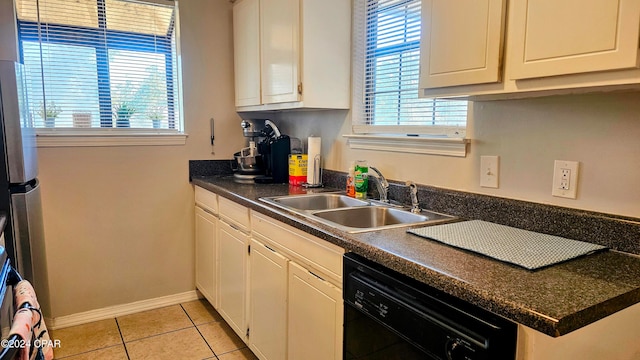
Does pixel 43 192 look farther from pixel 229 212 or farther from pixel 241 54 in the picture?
pixel 241 54

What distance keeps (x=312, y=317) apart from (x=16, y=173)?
Result: 4.84 feet

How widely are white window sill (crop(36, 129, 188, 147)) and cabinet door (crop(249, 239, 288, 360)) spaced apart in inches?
46.8

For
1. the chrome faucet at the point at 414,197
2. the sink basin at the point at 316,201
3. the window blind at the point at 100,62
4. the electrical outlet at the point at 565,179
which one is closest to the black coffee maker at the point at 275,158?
the sink basin at the point at 316,201

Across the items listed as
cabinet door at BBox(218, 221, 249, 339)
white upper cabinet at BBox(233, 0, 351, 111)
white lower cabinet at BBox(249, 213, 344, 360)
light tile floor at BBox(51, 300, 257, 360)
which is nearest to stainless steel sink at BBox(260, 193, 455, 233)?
white lower cabinet at BBox(249, 213, 344, 360)

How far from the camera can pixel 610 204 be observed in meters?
1.30

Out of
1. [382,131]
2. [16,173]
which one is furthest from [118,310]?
[382,131]

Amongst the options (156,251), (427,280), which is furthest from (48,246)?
(427,280)

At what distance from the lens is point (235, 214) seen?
232 cm

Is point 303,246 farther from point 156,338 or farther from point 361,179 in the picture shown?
point 156,338

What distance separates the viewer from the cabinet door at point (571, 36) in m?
0.96

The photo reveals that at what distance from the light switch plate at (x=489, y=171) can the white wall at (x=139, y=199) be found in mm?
1953

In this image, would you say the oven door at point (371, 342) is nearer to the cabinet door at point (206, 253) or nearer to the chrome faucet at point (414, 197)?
the chrome faucet at point (414, 197)

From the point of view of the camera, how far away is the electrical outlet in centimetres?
138

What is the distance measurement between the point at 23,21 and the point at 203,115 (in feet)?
3.76
